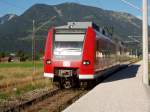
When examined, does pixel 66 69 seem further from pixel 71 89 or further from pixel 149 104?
pixel 149 104

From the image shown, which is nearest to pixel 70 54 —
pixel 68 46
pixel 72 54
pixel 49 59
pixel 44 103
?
pixel 72 54

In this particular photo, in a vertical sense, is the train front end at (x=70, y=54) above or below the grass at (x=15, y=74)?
above

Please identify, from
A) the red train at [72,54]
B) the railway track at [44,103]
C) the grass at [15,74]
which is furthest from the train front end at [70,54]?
the grass at [15,74]

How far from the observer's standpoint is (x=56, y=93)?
20.7 meters

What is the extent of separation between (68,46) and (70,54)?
43cm

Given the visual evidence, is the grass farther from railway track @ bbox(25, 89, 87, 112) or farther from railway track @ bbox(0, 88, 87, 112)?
railway track @ bbox(0, 88, 87, 112)

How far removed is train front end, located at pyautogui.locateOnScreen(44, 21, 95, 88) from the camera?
2138cm

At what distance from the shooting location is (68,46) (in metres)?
21.7

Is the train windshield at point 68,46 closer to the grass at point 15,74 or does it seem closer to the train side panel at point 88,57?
the train side panel at point 88,57

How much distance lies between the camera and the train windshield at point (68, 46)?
2147 cm

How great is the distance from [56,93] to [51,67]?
4.85ft

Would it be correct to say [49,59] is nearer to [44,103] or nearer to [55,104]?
[44,103]

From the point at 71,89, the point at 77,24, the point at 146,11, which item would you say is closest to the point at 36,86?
Result: the point at 71,89

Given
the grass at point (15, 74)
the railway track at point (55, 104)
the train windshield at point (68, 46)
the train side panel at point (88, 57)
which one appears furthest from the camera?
the grass at point (15, 74)
